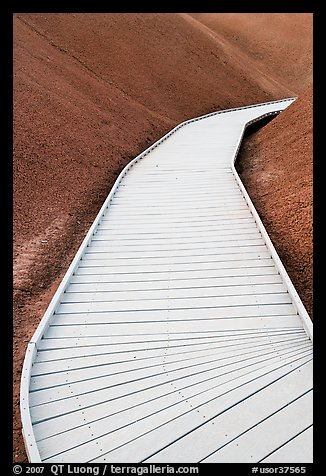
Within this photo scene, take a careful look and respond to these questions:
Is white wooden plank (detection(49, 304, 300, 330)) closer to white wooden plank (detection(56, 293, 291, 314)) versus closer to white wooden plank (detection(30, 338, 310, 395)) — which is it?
white wooden plank (detection(56, 293, 291, 314))

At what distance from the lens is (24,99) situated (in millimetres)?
14562

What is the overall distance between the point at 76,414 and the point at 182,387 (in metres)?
1.27

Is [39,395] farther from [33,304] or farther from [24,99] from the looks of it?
[24,99]

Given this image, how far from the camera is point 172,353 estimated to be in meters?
5.95

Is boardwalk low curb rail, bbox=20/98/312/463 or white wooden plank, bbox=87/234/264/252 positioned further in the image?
white wooden plank, bbox=87/234/264/252

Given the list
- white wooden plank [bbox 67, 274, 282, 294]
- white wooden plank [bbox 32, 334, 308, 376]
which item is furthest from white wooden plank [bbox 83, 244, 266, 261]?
white wooden plank [bbox 32, 334, 308, 376]

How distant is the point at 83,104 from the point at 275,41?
3374 centimetres

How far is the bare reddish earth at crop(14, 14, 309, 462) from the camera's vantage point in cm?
898

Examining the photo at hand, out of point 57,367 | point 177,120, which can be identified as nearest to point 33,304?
point 57,367

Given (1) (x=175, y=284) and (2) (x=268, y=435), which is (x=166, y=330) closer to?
(1) (x=175, y=284)

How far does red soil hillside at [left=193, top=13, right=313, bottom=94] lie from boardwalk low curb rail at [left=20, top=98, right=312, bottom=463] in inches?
1272

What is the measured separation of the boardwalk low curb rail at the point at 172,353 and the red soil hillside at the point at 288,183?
0.56m

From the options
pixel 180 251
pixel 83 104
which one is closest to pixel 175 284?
pixel 180 251

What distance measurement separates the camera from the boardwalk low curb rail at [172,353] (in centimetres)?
481
